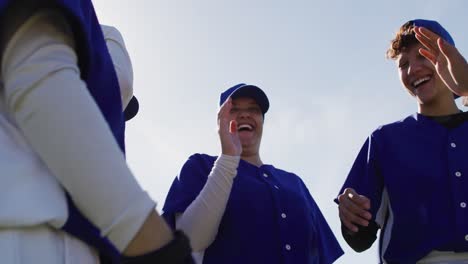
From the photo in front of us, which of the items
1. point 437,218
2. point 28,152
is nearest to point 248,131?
point 437,218

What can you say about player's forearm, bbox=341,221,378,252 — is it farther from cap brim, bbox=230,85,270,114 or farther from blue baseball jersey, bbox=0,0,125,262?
blue baseball jersey, bbox=0,0,125,262

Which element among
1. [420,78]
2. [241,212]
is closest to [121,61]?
[241,212]

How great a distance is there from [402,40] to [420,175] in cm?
102

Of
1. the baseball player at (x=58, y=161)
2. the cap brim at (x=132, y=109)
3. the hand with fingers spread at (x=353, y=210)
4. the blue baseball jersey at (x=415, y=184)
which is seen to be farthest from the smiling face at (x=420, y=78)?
the baseball player at (x=58, y=161)

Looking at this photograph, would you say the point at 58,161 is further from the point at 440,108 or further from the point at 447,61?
the point at 440,108

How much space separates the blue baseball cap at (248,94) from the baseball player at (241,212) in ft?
0.95

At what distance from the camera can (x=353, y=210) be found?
3521mm

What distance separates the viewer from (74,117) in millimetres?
1189

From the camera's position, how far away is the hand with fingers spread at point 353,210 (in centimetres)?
346

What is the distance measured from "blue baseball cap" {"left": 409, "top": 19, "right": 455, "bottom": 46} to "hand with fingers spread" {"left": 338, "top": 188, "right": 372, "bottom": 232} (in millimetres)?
1293

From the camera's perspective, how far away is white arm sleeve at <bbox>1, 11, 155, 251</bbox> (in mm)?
1178

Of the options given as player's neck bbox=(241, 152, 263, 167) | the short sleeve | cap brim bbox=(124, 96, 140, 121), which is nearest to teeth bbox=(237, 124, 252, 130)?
player's neck bbox=(241, 152, 263, 167)

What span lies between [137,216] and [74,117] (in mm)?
207

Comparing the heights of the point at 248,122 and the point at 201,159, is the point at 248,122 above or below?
above
